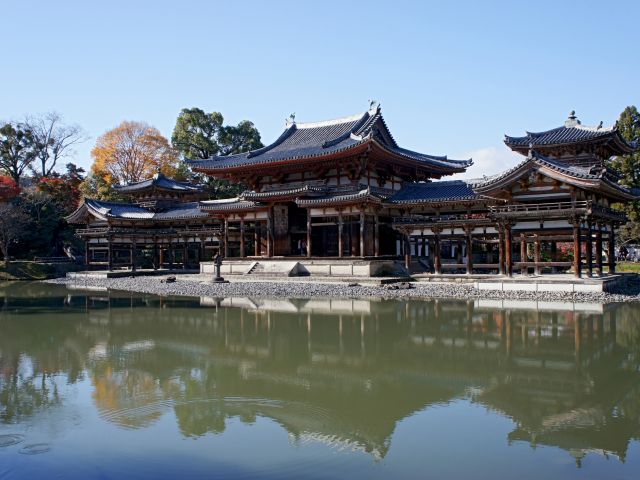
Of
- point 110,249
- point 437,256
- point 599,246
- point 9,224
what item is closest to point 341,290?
point 437,256

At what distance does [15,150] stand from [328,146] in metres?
36.7

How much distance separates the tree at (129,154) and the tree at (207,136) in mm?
2336

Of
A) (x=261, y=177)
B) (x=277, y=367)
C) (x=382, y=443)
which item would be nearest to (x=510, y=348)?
(x=277, y=367)

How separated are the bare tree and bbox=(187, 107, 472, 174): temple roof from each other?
1544cm

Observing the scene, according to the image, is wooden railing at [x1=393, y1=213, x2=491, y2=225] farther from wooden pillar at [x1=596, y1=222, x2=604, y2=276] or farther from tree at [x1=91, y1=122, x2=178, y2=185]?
tree at [x1=91, y1=122, x2=178, y2=185]

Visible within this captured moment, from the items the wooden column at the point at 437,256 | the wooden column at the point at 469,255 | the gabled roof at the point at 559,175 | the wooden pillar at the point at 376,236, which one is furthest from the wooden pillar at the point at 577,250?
the wooden pillar at the point at 376,236

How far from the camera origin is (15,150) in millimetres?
53625

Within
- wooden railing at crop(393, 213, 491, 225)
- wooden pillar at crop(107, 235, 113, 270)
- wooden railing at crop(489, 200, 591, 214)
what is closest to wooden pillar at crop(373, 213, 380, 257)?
wooden railing at crop(393, 213, 491, 225)

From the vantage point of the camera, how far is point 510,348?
39.9 ft

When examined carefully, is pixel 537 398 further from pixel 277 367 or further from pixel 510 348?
pixel 277 367

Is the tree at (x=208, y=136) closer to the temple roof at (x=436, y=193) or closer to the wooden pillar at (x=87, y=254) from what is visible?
the wooden pillar at (x=87, y=254)

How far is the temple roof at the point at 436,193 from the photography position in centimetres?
2738

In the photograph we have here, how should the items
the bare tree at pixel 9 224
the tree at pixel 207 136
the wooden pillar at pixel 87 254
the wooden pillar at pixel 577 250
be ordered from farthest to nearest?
the tree at pixel 207 136, the bare tree at pixel 9 224, the wooden pillar at pixel 87 254, the wooden pillar at pixel 577 250

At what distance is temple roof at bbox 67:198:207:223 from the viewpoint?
128 feet
